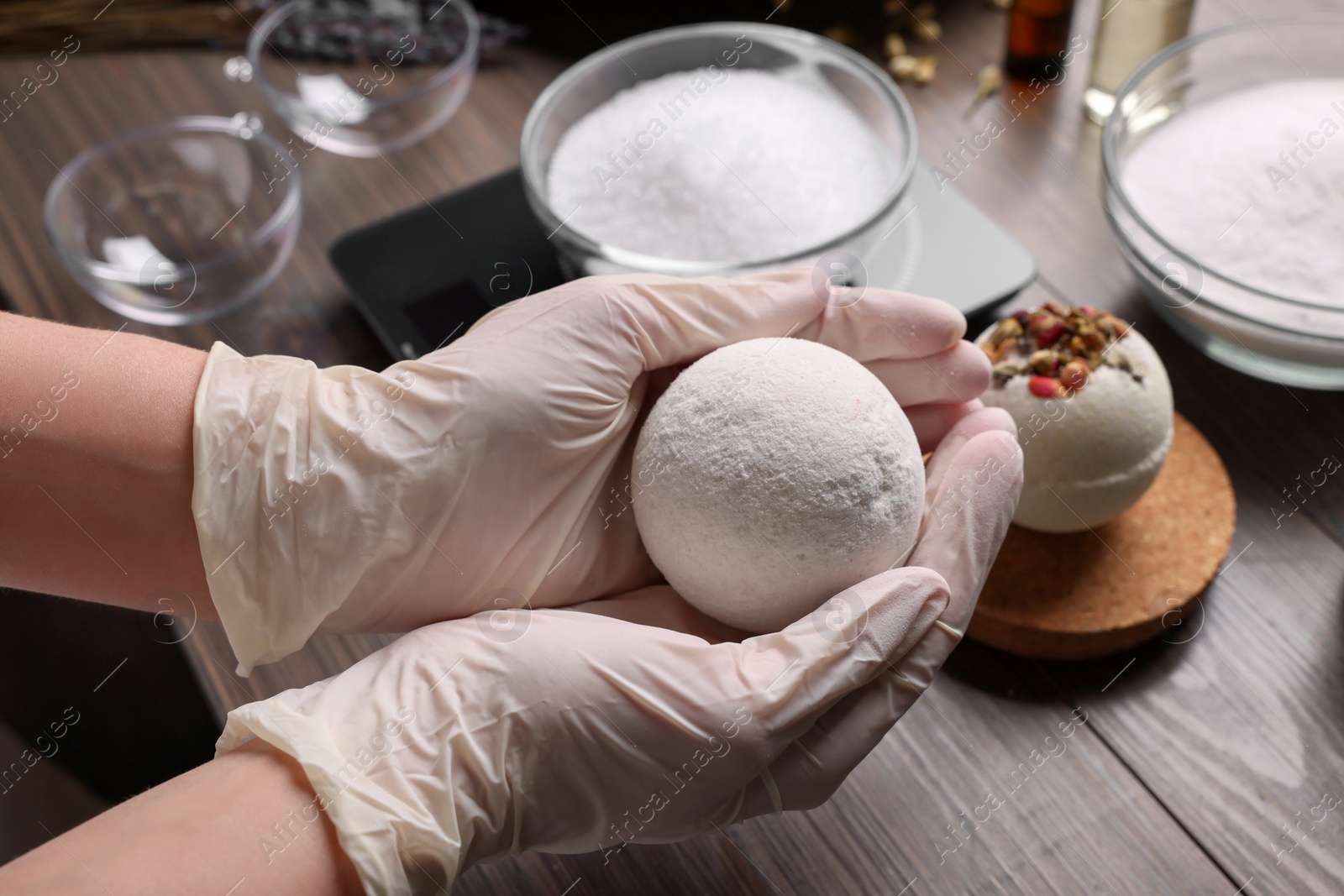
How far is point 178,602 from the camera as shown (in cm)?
101

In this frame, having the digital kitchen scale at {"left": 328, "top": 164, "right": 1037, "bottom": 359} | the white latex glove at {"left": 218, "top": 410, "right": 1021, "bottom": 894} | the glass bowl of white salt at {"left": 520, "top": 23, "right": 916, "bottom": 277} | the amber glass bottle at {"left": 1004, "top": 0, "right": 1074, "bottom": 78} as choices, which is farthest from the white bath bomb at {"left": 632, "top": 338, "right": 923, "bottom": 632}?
the amber glass bottle at {"left": 1004, "top": 0, "right": 1074, "bottom": 78}

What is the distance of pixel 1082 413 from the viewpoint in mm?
1044

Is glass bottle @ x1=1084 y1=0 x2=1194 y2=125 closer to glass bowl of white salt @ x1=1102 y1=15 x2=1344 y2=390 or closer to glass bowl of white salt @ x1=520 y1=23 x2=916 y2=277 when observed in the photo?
glass bowl of white salt @ x1=1102 y1=15 x2=1344 y2=390

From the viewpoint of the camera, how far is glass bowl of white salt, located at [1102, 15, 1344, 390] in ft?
3.90

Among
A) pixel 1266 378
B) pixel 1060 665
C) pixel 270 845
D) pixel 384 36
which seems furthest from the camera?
pixel 384 36

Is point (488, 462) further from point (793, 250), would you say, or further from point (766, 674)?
point (793, 250)

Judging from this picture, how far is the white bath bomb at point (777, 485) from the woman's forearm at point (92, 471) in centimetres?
45

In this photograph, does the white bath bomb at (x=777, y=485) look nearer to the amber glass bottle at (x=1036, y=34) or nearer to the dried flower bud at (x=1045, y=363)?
the dried flower bud at (x=1045, y=363)

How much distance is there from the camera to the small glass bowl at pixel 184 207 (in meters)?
1.52

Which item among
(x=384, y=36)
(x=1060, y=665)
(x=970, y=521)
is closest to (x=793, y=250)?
(x=970, y=521)

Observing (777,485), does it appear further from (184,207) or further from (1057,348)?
(184,207)

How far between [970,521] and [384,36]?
142 cm

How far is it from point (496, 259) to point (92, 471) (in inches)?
25.4

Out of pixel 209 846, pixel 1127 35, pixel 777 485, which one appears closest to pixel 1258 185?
pixel 1127 35
